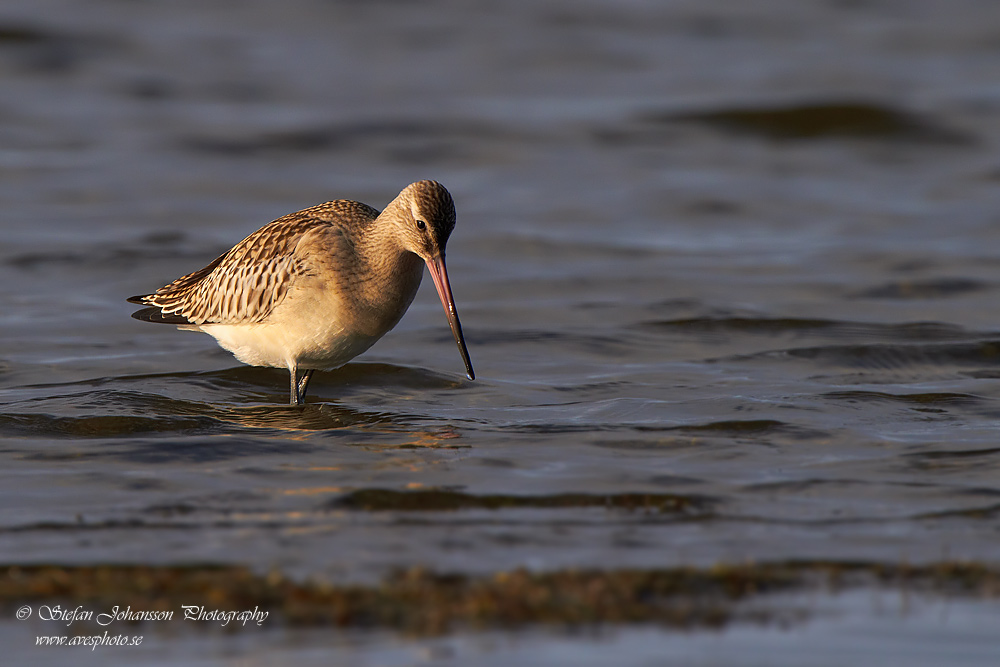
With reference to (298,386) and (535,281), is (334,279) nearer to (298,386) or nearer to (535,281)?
(298,386)

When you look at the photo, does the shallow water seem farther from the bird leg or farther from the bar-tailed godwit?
the bar-tailed godwit

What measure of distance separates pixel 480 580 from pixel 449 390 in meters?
3.75

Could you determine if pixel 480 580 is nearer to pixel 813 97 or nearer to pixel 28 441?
pixel 28 441

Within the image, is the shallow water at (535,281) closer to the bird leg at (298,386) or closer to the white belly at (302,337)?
the bird leg at (298,386)

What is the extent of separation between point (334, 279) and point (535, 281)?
3.93 metres

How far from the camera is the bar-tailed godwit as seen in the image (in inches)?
310

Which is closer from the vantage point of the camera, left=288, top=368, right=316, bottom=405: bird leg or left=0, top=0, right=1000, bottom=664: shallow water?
left=0, top=0, right=1000, bottom=664: shallow water

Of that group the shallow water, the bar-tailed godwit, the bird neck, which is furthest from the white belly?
the shallow water

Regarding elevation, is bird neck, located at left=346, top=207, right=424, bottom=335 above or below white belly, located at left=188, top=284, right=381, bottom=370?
above

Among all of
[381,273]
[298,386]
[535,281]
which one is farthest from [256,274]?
[535,281]

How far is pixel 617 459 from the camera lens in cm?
694

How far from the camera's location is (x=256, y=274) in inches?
327

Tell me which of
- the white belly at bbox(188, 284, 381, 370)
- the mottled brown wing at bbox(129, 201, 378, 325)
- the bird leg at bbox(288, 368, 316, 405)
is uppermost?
the mottled brown wing at bbox(129, 201, 378, 325)

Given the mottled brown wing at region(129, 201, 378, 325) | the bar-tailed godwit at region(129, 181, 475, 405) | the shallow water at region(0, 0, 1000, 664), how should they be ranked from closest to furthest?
the shallow water at region(0, 0, 1000, 664), the bar-tailed godwit at region(129, 181, 475, 405), the mottled brown wing at region(129, 201, 378, 325)
